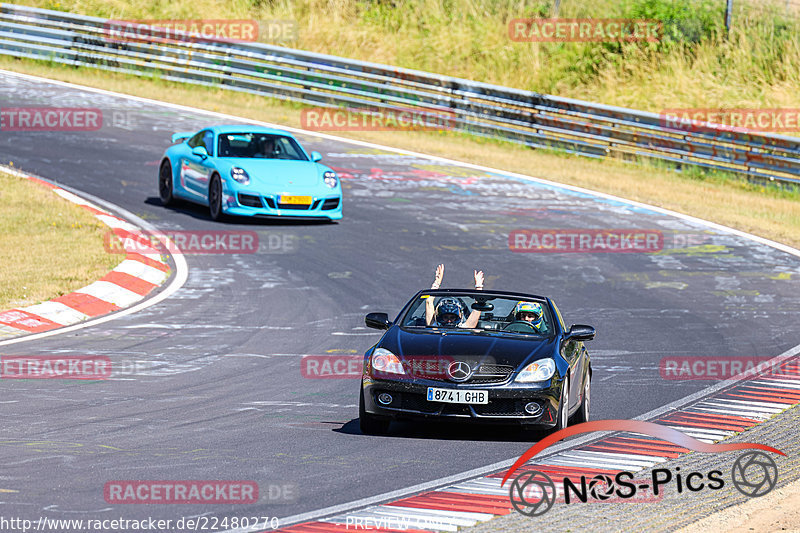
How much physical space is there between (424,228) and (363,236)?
1232 millimetres

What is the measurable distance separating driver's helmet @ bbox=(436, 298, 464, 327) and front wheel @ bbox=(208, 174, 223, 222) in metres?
9.31

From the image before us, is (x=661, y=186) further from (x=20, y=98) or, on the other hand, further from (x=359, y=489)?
(x=359, y=489)

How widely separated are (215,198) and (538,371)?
35.6ft

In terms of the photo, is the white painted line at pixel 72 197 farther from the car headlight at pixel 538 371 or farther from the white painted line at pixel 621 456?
the white painted line at pixel 621 456

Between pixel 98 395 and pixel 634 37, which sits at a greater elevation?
pixel 634 37

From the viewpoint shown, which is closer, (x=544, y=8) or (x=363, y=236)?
(x=363, y=236)

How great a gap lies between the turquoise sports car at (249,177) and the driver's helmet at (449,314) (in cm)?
891

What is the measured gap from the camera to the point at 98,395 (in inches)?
400

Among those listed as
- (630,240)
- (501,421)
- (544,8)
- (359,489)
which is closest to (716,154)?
(630,240)

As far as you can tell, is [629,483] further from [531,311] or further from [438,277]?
[438,277]

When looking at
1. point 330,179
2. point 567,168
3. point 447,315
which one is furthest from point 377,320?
point 567,168

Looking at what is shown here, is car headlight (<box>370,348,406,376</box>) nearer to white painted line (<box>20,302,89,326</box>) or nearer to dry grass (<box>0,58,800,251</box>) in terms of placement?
white painted line (<box>20,302,89,326</box>)

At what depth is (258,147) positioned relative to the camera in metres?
19.9

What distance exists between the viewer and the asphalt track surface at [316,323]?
808 cm
